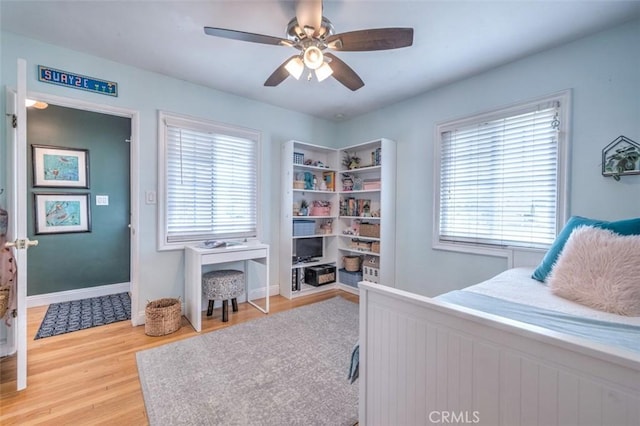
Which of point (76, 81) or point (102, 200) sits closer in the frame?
point (76, 81)

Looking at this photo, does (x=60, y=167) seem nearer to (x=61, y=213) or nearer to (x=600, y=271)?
(x=61, y=213)

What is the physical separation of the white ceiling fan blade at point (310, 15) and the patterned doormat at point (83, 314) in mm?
3208

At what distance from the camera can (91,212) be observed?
11.4 feet

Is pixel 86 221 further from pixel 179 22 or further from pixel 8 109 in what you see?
pixel 179 22

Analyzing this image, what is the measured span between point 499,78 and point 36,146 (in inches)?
196

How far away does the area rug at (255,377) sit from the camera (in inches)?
59.9

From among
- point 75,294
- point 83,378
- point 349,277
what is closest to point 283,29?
point 83,378

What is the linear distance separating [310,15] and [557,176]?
226 centimetres

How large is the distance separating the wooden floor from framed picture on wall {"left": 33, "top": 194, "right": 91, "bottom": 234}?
1.07 meters

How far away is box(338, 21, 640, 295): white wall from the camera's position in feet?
6.29

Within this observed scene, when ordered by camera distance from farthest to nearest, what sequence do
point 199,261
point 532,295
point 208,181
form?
point 208,181
point 199,261
point 532,295

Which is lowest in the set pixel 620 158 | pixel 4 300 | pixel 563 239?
pixel 4 300

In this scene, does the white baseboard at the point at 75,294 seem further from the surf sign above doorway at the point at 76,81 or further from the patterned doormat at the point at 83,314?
the surf sign above doorway at the point at 76,81

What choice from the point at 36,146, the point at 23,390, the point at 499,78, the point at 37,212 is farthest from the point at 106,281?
the point at 499,78
